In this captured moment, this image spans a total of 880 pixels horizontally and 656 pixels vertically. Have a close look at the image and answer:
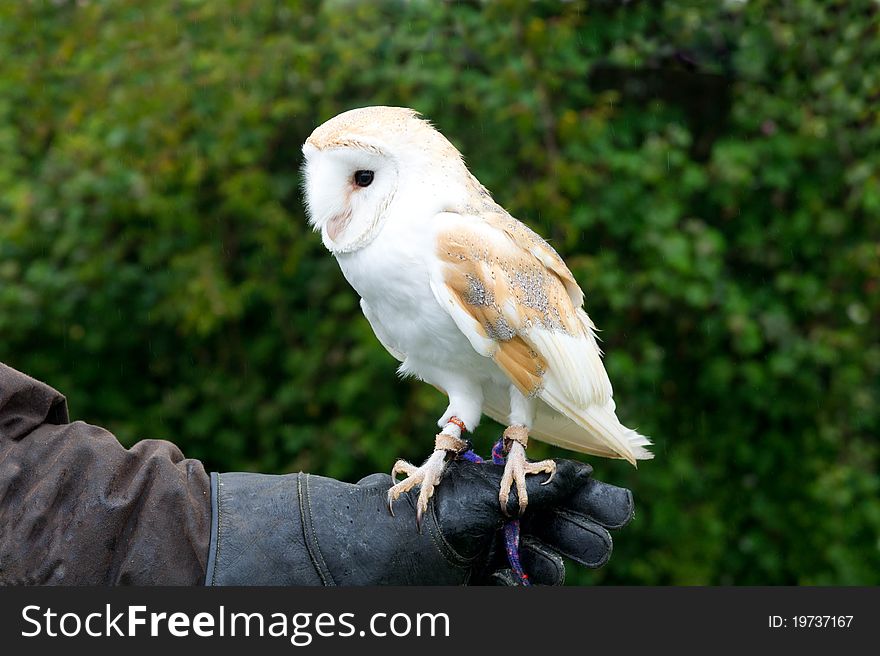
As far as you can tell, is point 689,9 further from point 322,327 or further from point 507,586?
point 507,586

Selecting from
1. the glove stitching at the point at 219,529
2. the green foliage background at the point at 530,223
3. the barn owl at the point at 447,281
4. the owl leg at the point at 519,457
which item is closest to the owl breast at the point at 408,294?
the barn owl at the point at 447,281

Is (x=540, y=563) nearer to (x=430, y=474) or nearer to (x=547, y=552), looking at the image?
(x=547, y=552)

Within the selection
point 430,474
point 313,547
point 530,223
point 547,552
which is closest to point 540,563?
point 547,552

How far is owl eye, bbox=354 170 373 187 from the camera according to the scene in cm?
173

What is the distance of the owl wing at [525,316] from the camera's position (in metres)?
1.71

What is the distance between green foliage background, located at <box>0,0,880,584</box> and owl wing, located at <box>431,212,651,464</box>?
1.18 m

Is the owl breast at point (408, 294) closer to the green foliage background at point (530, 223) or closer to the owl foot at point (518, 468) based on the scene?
the owl foot at point (518, 468)

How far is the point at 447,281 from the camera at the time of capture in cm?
171

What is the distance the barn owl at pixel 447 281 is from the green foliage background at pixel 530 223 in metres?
1.23

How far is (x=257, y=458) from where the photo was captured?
3570 millimetres

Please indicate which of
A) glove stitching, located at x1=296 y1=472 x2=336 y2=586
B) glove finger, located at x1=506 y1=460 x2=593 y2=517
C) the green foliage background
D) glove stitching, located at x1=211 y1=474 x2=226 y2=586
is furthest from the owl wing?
the green foliage background

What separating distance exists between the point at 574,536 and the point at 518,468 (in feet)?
0.62

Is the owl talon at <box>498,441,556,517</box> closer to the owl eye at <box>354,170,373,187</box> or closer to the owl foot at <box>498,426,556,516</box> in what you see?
the owl foot at <box>498,426,556,516</box>

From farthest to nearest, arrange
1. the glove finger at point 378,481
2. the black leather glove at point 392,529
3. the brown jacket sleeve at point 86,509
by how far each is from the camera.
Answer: the glove finger at point 378,481 → the black leather glove at point 392,529 → the brown jacket sleeve at point 86,509
